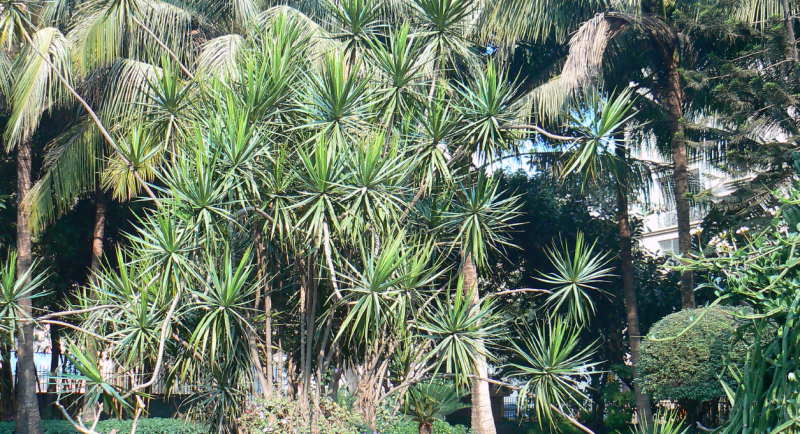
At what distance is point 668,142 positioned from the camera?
53.3 feet

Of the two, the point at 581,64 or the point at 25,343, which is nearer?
the point at 581,64

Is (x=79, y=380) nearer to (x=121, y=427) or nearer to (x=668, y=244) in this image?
(x=121, y=427)

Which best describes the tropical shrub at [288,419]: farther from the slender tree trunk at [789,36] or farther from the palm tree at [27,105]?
the slender tree trunk at [789,36]

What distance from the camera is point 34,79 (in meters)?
12.7

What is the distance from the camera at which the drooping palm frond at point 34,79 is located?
12.4 m

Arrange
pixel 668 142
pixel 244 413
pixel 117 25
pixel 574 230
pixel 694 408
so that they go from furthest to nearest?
pixel 574 230 < pixel 668 142 < pixel 694 408 < pixel 117 25 < pixel 244 413

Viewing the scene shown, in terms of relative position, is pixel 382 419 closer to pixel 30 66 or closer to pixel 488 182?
pixel 488 182

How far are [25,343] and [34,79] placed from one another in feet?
16.1

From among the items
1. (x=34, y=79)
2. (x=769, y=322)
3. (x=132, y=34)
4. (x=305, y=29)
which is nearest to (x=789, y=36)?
(x=305, y=29)

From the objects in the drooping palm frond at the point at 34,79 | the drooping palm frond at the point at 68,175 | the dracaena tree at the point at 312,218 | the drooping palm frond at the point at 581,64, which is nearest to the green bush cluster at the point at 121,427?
the drooping palm frond at the point at 68,175

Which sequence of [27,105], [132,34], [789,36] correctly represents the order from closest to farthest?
[789,36] < [27,105] < [132,34]

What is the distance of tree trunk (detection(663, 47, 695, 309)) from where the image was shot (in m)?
14.3

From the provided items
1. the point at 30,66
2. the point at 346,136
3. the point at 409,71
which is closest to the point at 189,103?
the point at 346,136

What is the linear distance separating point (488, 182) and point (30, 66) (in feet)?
24.7
